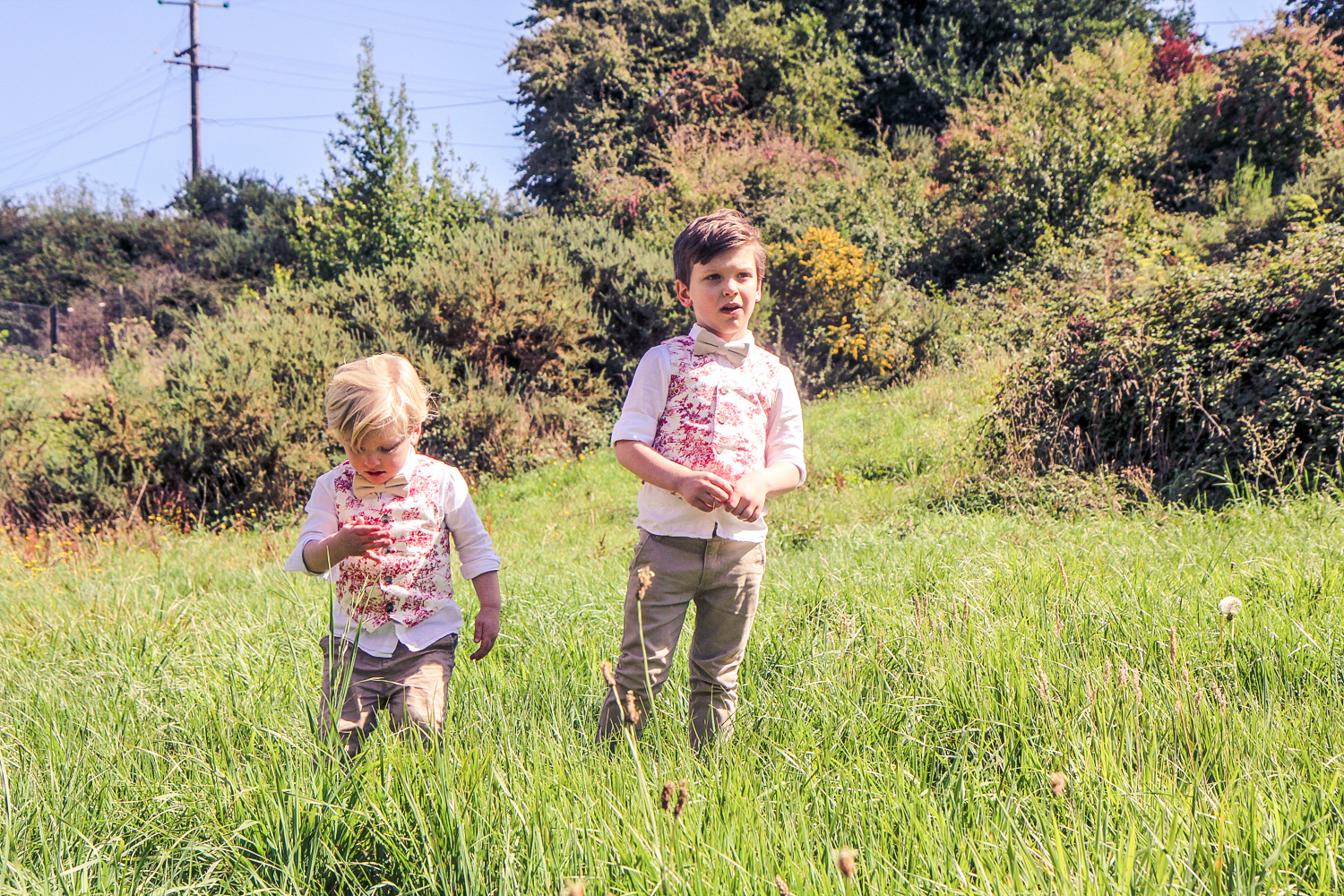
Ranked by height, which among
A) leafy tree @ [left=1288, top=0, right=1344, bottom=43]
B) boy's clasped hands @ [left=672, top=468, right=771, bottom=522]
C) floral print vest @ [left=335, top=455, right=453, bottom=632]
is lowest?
floral print vest @ [left=335, top=455, right=453, bottom=632]

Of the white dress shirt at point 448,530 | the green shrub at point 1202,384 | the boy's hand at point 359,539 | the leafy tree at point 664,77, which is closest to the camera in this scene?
the boy's hand at point 359,539

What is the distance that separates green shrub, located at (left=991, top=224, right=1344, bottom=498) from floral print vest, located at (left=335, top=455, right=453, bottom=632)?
5.29 metres

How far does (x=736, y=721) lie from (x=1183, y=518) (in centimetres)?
406

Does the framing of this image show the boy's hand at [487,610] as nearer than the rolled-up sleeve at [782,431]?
Yes

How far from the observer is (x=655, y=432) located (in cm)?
257

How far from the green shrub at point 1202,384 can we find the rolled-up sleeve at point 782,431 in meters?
4.26

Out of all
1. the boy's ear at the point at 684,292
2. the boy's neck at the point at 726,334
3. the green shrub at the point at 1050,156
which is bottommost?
the boy's neck at the point at 726,334

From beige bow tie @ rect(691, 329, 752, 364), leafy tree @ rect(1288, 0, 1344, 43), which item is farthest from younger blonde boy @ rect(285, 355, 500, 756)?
leafy tree @ rect(1288, 0, 1344, 43)

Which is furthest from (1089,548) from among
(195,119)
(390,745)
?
(195,119)

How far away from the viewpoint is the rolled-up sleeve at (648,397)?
2.52 meters

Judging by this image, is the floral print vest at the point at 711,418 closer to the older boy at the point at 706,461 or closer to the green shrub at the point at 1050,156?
the older boy at the point at 706,461

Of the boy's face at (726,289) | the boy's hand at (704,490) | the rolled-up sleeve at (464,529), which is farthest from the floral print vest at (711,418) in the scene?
the rolled-up sleeve at (464,529)

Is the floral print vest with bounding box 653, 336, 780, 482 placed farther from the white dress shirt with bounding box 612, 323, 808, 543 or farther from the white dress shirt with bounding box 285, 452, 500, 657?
the white dress shirt with bounding box 285, 452, 500, 657

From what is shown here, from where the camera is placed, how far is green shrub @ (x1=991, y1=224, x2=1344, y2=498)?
5.68 meters
